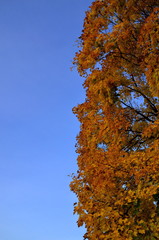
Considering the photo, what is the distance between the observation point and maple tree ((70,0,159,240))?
10.2 metres

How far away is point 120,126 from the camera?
12.5 m

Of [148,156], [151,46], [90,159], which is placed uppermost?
[151,46]

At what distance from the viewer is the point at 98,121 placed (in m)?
13.4

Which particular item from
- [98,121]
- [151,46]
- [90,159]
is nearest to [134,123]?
[98,121]

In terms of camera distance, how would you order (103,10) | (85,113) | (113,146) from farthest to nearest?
(85,113)
(103,10)
(113,146)

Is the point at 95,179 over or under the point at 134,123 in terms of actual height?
under

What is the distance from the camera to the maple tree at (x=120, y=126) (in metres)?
10.2

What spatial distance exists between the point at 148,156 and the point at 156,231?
7.83ft

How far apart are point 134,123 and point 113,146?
5.34 feet

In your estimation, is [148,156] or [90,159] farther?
[90,159]

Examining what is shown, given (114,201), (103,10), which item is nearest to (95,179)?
(114,201)

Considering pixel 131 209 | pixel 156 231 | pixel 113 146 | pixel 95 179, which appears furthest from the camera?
pixel 113 146

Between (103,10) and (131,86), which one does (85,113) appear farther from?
(103,10)

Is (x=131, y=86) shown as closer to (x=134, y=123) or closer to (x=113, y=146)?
(x=134, y=123)
